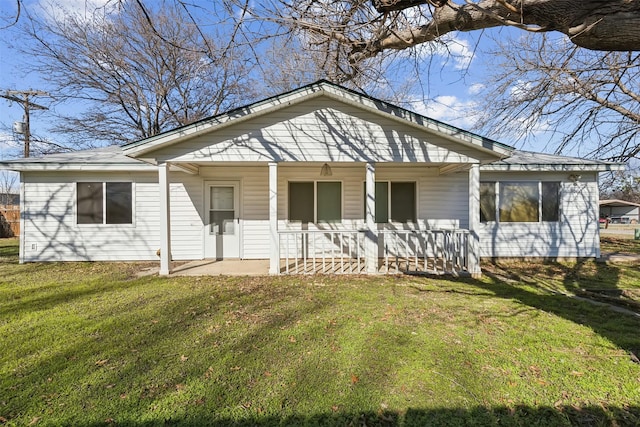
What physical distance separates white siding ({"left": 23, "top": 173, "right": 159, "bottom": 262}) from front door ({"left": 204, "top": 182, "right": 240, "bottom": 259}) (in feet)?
5.01

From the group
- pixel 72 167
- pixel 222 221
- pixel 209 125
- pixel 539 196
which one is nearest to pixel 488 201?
pixel 539 196

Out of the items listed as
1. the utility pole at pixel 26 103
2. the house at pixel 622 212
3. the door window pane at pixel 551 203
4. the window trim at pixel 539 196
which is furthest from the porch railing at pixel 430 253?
the house at pixel 622 212

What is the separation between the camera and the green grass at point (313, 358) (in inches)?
91.9

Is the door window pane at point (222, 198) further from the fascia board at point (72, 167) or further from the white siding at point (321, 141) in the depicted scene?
the white siding at point (321, 141)

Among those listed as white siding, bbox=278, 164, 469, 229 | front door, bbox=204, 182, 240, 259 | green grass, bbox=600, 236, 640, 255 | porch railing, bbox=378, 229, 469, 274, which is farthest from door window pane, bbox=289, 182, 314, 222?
green grass, bbox=600, 236, 640, 255

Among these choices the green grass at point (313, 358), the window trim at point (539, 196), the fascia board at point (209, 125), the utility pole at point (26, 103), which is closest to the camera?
the green grass at point (313, 358)

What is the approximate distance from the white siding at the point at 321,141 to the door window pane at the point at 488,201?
98.3 inches

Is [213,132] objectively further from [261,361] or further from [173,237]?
[261,361]

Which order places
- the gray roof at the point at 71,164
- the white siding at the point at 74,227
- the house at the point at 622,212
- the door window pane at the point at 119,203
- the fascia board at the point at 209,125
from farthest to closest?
the house at the point at 622,212, the door window pane at the point at 119,203, the white siding at the point at 74,227, the gray roof at the point at 71,164, the fascia board at the point at 209,125

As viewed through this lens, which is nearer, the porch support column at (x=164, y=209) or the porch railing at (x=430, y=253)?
the porch support column at (x=164, y=209)

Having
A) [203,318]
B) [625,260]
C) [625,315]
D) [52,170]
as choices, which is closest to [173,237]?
[52,170]

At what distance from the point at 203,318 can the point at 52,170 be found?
722 cm

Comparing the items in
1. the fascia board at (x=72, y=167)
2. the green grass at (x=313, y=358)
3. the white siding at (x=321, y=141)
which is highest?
the white siding at (x=321, y=141)

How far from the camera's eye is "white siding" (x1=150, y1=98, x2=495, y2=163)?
21.8 feet
